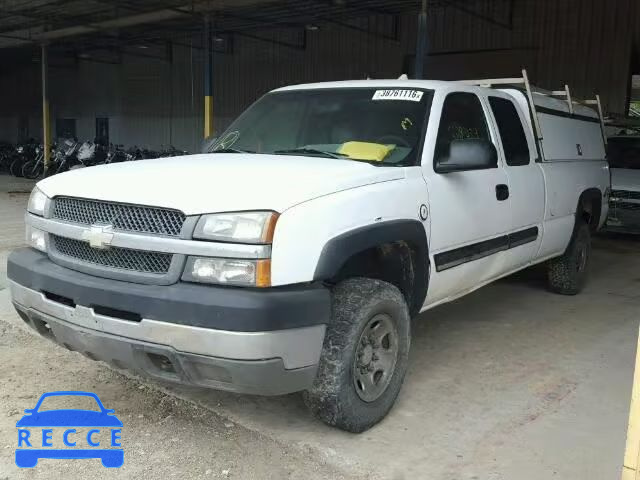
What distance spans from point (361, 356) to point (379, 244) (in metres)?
0.59

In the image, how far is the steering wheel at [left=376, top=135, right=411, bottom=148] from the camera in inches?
146

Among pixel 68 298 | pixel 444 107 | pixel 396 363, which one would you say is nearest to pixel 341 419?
pixel 396 363

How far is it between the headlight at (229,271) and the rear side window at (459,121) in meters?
1.60

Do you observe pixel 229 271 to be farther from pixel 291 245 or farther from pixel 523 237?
pixel 523 237

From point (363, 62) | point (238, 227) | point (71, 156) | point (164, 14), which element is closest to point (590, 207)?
point (238, 227)

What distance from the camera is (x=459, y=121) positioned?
163 inches

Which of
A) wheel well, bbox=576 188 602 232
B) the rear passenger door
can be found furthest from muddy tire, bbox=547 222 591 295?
the rear passenger door

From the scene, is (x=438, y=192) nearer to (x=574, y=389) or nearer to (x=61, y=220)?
(x=574, y=389)

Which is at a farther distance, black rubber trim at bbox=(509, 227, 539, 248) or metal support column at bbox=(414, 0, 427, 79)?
metal support column at bbox=(414, 0, 427, 79)

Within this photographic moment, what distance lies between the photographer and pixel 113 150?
1866cm

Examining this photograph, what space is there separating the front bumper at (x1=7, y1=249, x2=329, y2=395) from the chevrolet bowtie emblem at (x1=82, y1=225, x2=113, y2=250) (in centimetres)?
16

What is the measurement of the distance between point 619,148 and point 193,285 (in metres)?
10.6

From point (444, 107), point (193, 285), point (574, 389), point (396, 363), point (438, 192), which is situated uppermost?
point (444, 107)

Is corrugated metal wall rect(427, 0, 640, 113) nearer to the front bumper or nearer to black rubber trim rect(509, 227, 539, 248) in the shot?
black rubber trim rect(509, 227, 539, 248)
